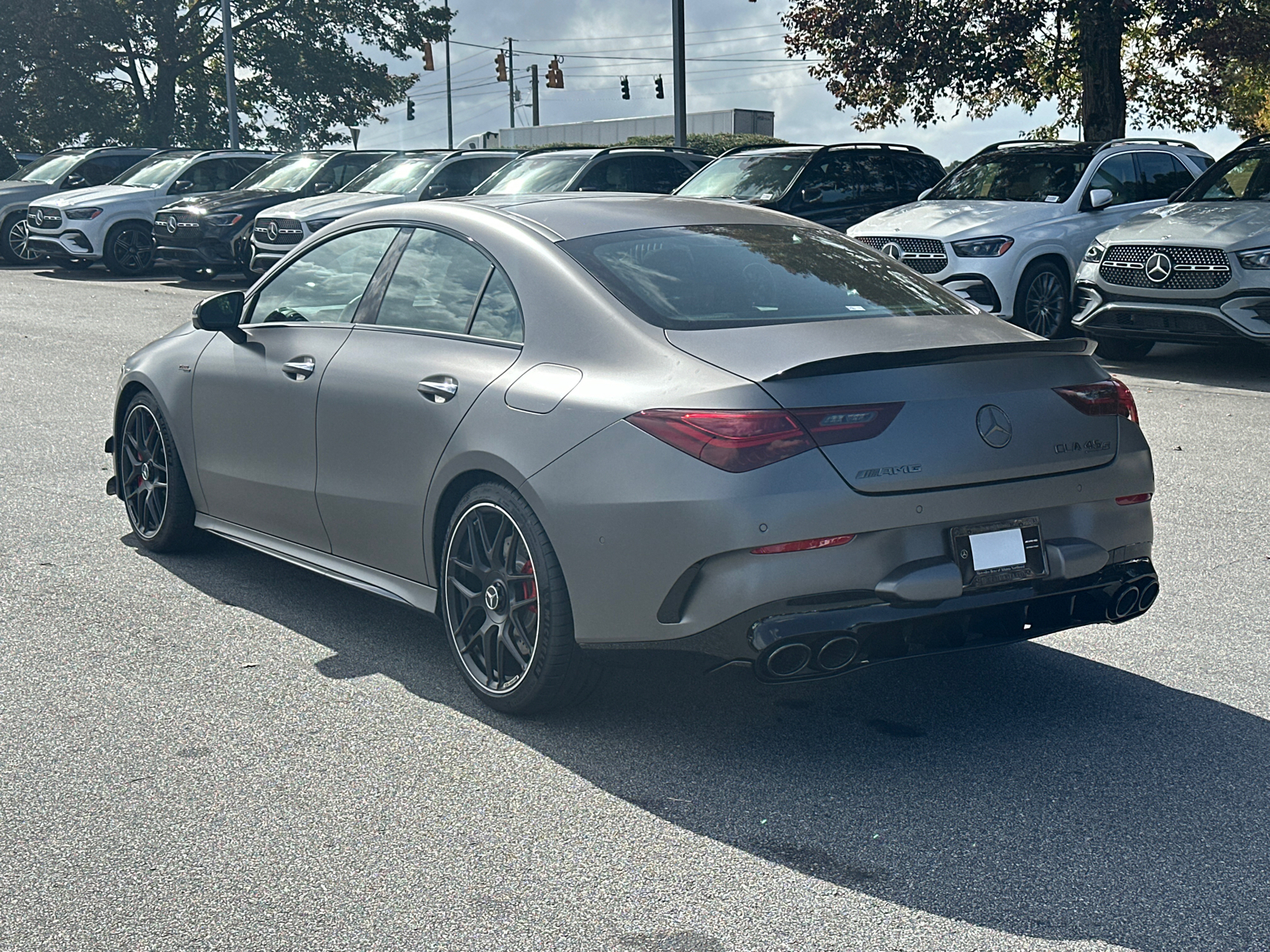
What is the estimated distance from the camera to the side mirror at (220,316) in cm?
576

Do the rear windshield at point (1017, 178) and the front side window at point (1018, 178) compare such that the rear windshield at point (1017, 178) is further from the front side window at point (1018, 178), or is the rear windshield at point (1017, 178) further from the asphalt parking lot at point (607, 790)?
the asphalt parking lot at point (607, 790)

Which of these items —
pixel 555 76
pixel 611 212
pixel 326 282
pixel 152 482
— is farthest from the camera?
pixel 555 76

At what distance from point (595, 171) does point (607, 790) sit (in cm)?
1449

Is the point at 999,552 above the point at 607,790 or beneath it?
above

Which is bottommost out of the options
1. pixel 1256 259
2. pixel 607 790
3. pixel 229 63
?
pixel 607 790

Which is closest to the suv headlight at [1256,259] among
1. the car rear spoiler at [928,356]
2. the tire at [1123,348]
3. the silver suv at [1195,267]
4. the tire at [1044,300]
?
the silver suv at [1195,267]

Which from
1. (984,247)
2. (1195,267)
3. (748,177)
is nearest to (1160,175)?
(984,247)

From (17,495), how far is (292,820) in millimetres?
4447

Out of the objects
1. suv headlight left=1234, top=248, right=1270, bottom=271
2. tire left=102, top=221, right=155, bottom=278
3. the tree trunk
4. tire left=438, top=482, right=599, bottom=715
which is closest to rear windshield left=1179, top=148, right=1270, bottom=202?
suv headlight left=1234, top=248, right=1270, bottom=271

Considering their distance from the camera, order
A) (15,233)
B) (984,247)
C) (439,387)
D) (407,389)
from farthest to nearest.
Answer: (15,233) < (984,247) < (407,389) < (439,387)

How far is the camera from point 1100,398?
439 cm

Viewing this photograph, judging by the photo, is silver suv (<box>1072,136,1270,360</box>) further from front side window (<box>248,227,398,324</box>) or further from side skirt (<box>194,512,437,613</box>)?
side skirt (<box>194,512,437,613</box>)

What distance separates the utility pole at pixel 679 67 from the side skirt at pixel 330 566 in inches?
734

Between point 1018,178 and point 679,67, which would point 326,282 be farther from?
point 679,67
